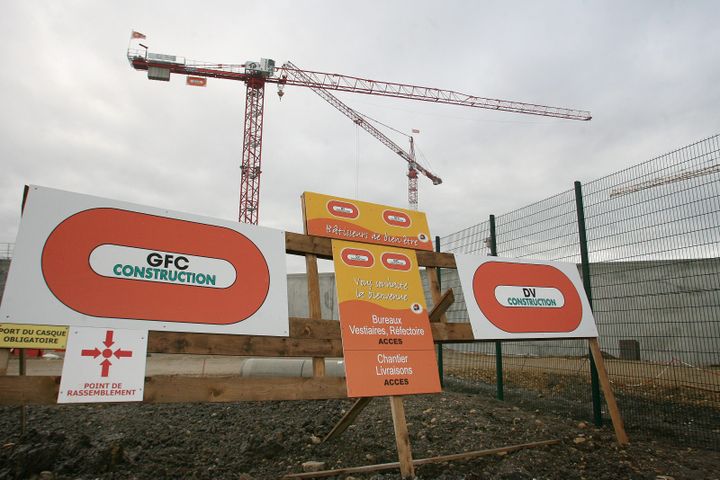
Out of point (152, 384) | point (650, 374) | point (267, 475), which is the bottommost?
point (267, 475)

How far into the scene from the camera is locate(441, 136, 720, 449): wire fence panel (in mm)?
4781

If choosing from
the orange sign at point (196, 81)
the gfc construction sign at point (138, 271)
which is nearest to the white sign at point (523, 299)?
the gfc construction sign at point (138, 271)

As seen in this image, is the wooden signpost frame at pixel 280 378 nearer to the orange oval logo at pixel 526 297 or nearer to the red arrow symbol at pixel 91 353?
the red arrow symbol at pixel 91 353

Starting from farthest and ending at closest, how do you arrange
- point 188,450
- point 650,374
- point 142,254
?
point 650,374, point 188,450, point 142,254

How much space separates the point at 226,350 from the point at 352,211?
168cm

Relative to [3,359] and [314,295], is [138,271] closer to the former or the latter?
[3,359]

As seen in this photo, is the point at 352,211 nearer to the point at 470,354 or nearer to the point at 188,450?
the point at 188,450

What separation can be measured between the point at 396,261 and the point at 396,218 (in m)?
0.48

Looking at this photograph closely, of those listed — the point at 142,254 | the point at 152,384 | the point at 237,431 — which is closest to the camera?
the point at 152,384

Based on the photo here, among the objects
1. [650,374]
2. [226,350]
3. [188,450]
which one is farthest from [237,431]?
[650,374]

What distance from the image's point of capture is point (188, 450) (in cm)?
397

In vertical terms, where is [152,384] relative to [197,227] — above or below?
below

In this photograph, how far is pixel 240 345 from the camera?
10.0ft

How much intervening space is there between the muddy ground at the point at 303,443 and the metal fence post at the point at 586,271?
226 millimetres
